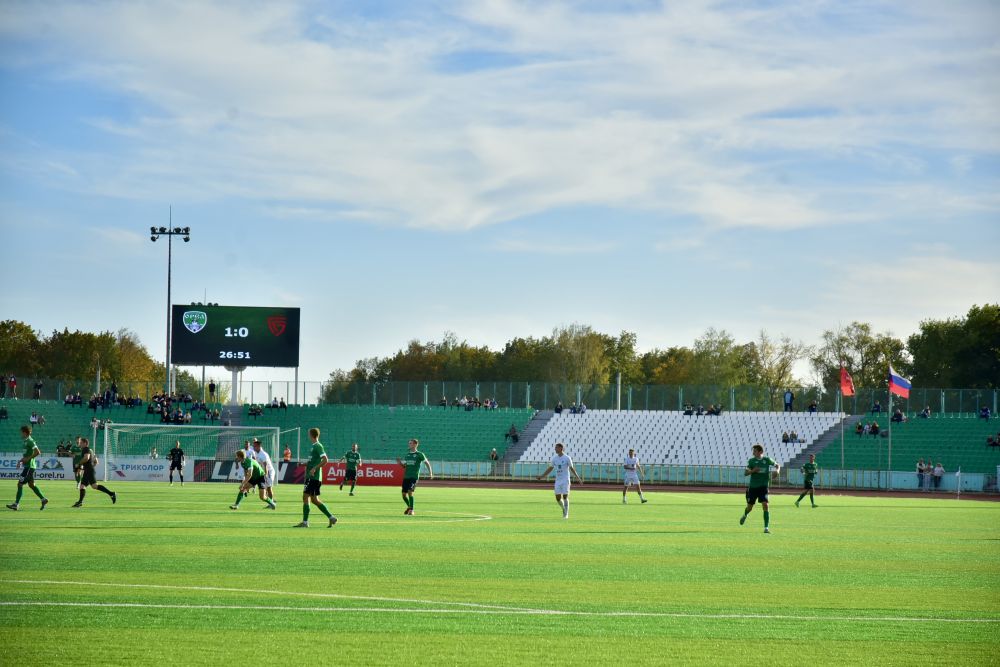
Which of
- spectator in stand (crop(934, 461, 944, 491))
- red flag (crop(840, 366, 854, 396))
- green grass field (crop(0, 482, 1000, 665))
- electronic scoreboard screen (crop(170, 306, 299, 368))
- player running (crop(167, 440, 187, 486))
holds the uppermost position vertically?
electronic scoreboard screen (crop(170, 306, 299, 368))

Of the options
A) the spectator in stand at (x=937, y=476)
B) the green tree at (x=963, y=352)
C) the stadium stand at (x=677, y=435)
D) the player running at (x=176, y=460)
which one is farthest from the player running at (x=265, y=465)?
Answer: the green tree at (x=963, y=352)

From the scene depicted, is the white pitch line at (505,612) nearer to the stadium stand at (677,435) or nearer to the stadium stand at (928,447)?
the stadium stand at (928,447)

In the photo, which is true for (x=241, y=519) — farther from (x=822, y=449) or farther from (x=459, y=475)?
(x=822, y=449)

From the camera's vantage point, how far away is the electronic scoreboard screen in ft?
238

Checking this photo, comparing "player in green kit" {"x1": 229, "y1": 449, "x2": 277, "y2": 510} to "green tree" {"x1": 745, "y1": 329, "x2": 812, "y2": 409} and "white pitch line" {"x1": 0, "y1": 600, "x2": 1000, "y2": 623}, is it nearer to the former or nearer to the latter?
"white pitch line" {"x1": 0, "y1": 600, "x2": 1000, "y2": 623}

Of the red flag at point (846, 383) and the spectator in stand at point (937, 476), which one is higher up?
the red flag at point (846, 383)

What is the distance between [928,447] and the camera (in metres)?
69.5

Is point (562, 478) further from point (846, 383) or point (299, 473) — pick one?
point (846, 383)

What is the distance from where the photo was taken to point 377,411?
79938 mm

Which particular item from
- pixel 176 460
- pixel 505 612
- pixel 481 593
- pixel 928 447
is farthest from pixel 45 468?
pixel 928 447

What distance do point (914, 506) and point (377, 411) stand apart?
139ft

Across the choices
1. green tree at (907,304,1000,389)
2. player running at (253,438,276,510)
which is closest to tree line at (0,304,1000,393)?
green tree at (907,304,1000,389)

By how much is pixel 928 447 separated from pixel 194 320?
1786 inches

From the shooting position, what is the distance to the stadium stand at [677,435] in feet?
245
